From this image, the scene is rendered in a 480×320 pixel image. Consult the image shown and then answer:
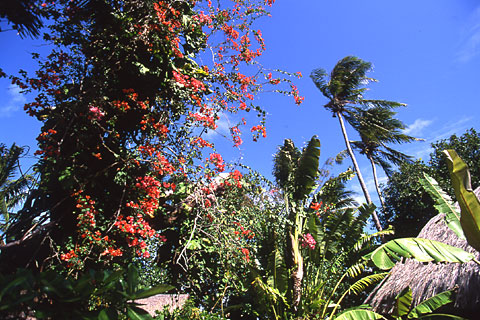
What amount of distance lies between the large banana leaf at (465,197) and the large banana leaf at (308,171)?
9.18ft

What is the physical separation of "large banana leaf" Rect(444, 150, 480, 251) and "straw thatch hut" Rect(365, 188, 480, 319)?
3.67ft

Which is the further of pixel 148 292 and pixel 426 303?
pixel 426 303

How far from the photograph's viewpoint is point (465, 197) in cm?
383

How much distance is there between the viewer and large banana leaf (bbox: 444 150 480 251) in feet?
11.9

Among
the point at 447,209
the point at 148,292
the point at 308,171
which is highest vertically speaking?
the point at 308,171

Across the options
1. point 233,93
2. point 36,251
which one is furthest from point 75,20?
point 36,251

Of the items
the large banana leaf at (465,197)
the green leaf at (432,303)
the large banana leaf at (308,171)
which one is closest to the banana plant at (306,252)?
the large banana leaf at (308,171)

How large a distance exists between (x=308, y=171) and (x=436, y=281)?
10.4 ft

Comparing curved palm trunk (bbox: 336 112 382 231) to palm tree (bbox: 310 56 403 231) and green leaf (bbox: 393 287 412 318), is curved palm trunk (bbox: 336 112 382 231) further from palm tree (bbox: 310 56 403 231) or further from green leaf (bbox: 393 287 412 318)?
green leaf (bbox: 393 287 412 318)

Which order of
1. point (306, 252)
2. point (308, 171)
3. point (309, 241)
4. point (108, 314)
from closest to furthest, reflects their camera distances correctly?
point (108, 314)
point (309, 241)
point (308, 171)
point (306, 252)

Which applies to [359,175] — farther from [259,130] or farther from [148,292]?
[148,292]

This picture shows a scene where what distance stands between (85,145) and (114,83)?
106cm

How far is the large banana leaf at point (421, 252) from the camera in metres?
4.05

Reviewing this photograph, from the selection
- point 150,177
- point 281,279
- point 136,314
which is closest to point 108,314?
point 136,314
